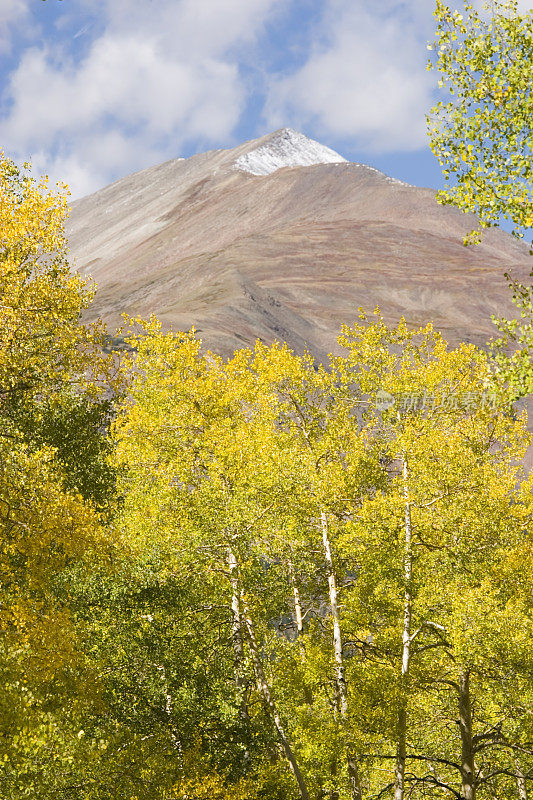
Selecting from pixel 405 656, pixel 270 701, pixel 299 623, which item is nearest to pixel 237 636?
pixel 270 701

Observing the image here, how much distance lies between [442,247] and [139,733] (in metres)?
198

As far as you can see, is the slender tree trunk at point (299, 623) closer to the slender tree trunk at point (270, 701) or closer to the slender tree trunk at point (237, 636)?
the slender tree trunk at point (237, 636)

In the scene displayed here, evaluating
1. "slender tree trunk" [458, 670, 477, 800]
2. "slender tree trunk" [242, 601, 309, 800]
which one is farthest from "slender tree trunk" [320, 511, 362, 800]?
"slender tree trunk" [458, 670, 477, 800]

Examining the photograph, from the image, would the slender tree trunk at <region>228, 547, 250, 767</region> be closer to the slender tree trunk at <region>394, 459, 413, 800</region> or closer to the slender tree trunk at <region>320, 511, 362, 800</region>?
the slender tree trunk at <region>320, 511, 362, 800</region>

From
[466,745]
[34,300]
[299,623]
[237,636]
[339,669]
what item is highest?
[34,300]

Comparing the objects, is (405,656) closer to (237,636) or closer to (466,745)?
(466,745)

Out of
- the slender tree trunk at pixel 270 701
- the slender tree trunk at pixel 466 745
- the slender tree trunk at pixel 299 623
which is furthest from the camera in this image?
the slender tree trunk at pixel 299 623

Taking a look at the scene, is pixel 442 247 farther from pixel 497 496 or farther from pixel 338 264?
pixel 497 496

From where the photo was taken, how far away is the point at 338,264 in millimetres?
179000

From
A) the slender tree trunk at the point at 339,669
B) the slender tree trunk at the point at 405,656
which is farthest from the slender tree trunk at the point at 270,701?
the slender tree trunk at the point at 405,656

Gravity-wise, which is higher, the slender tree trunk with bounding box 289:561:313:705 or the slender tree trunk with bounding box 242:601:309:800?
the slender tree trunk with bounding box 289:561:313:705

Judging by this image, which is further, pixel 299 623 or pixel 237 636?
pixel 299 623

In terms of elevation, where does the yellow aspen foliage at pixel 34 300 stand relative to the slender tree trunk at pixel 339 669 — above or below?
above

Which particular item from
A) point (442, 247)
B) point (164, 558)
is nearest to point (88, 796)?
point (164, 558)
